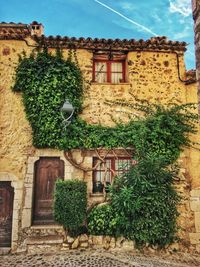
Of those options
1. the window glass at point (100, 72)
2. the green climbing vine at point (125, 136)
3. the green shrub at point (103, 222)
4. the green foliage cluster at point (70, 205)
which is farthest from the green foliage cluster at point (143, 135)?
the green shrub at point (103, 222)

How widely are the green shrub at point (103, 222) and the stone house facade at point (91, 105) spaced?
53 cm

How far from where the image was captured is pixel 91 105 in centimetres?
732

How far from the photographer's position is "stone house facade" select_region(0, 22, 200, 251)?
262 inches

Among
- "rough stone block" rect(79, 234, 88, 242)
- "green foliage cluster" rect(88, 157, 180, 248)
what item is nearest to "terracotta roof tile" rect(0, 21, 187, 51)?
"green foliage cluster" rect(88, 157, 180, 248)

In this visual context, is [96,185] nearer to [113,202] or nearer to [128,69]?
[113,202]

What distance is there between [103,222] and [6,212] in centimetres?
282

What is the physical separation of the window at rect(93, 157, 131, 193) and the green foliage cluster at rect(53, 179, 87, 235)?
99cm

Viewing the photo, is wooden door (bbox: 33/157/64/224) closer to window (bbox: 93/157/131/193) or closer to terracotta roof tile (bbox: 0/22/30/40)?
window (bbox: 93/157/131/193)

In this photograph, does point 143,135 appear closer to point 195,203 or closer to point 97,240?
point 195,203

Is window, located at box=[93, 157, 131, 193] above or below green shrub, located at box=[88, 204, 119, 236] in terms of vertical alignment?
above

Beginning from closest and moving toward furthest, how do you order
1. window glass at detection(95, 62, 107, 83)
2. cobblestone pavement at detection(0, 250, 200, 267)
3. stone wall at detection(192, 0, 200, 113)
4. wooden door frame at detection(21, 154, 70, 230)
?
stone wall at detection(192, 0, 200, 113), cobblestone pavement at detection(0, 250, 200, 267), wooden door frame at detection(21, 154, 70, 230), window glass at detection(95, 62, 107, 83)

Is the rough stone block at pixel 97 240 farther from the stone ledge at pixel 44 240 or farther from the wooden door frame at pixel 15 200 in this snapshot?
the wooden door frame at pixel 15 200

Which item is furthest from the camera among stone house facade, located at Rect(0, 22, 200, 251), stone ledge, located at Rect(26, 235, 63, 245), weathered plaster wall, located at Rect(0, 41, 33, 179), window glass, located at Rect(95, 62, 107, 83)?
window glass, located at Rect(95, 62, 107, 83)

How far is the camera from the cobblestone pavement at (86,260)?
5.18 metres
